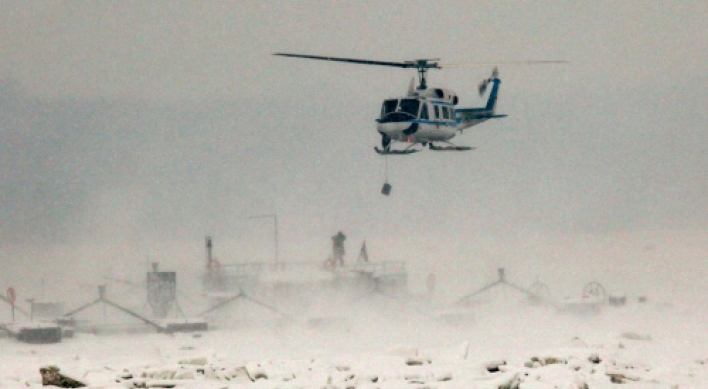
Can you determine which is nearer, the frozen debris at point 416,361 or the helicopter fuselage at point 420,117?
the frozen debris at point 416,361

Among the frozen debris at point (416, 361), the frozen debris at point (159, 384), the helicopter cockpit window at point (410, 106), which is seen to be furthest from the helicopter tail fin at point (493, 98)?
the frozen debris at point (159, 384)

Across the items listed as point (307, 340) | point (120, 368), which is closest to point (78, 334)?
point (307, 340)

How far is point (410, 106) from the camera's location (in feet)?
220

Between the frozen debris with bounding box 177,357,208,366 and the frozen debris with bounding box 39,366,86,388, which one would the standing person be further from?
the frozen debris with bounding box 39,366,86,388

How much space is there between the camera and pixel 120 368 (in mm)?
36031

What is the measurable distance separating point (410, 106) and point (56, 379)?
116 ft

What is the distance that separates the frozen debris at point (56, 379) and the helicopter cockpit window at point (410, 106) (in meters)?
34.8

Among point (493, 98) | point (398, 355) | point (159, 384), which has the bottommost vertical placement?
point (159, 384)

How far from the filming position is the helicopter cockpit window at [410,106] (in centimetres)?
6688

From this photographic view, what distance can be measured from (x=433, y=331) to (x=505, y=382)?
3745cm

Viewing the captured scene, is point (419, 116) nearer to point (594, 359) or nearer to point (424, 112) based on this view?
point (424, 112)

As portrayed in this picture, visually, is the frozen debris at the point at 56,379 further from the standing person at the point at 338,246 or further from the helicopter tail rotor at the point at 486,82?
the standing person at the point at 338,246

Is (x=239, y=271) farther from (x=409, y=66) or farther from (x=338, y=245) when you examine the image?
(x=409, y=66)

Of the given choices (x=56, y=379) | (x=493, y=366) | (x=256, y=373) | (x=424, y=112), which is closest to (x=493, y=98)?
(x=424, y=112)
